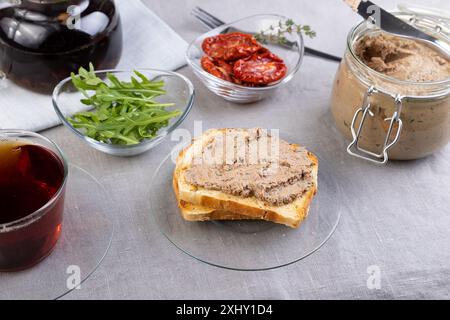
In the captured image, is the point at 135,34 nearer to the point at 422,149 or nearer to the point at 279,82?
the point at 279,82

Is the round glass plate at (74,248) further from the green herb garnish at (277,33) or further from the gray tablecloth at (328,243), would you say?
the green herb garnish at (277,33)

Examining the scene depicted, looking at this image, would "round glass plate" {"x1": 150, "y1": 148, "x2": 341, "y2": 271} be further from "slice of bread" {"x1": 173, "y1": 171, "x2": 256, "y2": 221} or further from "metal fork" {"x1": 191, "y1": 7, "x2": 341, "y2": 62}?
"metal fork" {"x1": 191, "y1": 7, "x2": 341, "y2": 62}

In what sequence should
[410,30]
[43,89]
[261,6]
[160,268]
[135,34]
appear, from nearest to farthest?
[160,268]
[410,30]
[43,89]
[135,34]
[261,6]

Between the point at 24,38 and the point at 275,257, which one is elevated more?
the point at 24,38

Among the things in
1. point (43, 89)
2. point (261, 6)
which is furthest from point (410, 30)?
point (43, 89)

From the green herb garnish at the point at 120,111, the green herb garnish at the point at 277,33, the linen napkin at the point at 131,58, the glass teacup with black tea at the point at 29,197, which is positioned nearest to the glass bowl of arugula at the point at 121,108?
the green herb garnish at the point at 120,111

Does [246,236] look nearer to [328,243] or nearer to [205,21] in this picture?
[328,243]
